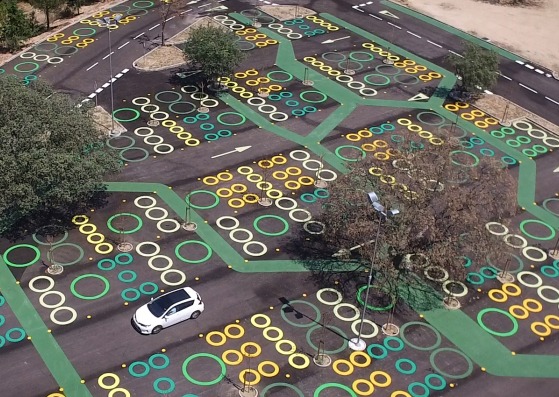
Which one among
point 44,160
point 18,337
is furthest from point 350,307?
point 44,160

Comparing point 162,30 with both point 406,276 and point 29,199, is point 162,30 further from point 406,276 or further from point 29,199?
point 406,276

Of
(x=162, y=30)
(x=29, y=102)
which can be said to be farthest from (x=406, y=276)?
(x=162, y=30)

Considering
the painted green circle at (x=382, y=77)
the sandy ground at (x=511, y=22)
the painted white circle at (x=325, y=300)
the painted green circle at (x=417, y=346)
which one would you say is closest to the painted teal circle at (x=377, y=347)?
the painted green circle at (x=417, y=346)

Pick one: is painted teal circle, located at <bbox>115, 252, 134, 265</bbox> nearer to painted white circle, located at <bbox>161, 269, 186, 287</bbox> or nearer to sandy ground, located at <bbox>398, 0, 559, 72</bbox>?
painted white circle, located at <bbox>161, 269, 186, 287</bbox>

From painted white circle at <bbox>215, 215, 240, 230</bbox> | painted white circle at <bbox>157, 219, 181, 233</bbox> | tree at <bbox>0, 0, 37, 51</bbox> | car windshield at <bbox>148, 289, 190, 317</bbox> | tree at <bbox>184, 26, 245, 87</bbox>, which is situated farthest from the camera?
tree at <bbox>0, 0, 37, 51</bbox>

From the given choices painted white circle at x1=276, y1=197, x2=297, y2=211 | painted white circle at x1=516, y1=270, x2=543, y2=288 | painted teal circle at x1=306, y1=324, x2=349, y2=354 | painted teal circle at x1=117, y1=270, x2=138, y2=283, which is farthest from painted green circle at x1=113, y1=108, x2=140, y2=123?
painted white circle at x1=516, y1=270, x2=543, y2=288

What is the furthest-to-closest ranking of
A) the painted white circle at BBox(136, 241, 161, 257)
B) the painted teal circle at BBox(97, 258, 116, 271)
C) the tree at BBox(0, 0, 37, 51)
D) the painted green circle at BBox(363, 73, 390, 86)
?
1. the tree at BBox(0, 0, 37, 51)
2. the painted green circle at BBox(363, 73, 390, 86)
3. the painted white circle at BBox(136, 241, 161, 257)
4. the painted teal circle at BBox(97, 258, 116, 271)

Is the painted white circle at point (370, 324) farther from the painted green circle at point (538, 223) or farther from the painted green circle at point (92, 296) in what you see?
the painted green circle at point (538, 223)
